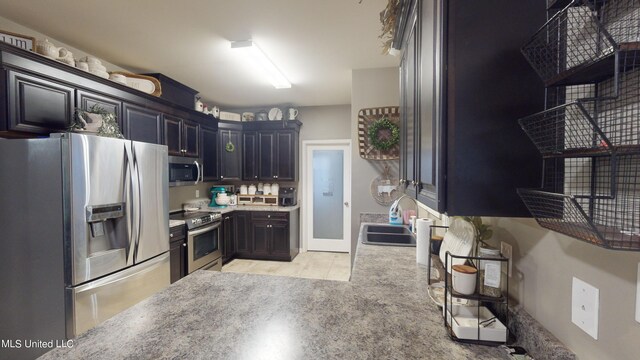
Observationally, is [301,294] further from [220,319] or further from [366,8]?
[366,8]

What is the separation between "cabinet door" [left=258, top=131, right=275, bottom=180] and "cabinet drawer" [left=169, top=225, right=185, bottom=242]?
173 centimetres

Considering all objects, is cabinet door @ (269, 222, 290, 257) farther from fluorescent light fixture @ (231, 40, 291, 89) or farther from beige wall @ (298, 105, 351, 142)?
fluorescent light fixture @ (231, 40, 291, 89)

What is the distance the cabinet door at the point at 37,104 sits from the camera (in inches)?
64.8

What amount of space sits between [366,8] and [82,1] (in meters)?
2.06

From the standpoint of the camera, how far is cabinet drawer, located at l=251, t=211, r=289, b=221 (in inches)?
163

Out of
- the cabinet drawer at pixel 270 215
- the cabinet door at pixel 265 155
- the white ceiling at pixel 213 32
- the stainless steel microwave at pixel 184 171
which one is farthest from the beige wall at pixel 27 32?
the cabinet drawer at pixel 270 215

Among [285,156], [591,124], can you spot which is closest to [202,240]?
[285,156]

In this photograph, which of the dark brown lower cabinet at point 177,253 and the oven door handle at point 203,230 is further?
the oven door handle at point 203,230

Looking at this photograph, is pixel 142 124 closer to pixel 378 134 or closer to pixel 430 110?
pixel 378 134

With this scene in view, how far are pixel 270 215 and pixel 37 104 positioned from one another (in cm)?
289

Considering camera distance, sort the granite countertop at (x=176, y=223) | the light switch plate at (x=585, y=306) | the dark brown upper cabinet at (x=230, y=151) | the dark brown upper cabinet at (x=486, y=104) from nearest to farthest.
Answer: the light switch plate at (x=585, y=306), the dark brown upper cabinet at (x=486, y=104), the granite countertop at (x=176, y=223), the dark brown upper cabinet at (x=230, y=151)

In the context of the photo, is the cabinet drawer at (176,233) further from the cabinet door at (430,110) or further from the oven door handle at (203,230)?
the cabinet door at (430,110)

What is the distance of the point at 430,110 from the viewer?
83cm

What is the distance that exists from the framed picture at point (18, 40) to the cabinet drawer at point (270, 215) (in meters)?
3.00
